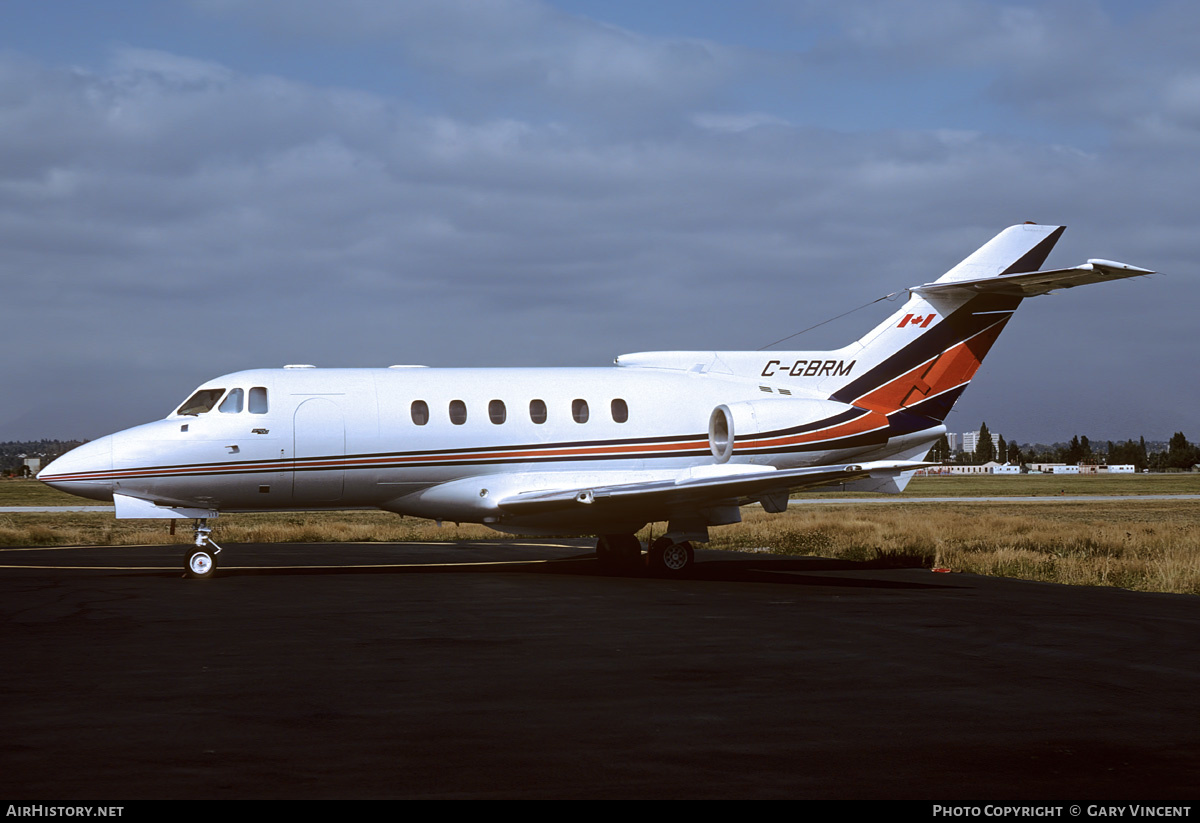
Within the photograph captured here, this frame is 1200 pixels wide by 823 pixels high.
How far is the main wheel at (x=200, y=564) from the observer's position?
2073 centimetres

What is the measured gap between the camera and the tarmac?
23.7ft

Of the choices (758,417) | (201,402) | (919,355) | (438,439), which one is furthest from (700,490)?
(201,402)

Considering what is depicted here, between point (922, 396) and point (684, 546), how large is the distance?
6.28 m

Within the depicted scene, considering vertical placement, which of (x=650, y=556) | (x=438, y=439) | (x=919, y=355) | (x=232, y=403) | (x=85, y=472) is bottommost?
(x=650, y=556)

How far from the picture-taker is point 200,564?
20.8m

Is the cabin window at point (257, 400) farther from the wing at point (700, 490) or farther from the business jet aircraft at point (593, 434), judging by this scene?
the wing at point (700, 490)

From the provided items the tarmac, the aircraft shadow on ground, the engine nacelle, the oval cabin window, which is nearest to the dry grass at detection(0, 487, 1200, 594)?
the aircraft shadow on ground

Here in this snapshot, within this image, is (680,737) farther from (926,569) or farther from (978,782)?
(926,569)

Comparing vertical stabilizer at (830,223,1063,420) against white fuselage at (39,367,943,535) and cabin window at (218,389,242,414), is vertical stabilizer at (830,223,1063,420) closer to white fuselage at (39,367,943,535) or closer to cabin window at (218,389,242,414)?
white fuselage at (39,367,943,535)

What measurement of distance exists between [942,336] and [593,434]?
302 inches

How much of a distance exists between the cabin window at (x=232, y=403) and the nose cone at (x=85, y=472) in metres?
1.96

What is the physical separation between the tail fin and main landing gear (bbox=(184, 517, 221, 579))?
496 inches

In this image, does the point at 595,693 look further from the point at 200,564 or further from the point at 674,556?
the point at 200,564

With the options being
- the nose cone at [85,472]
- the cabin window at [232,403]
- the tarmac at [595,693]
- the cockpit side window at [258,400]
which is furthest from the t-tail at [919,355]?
the nose cone at [85,472]
